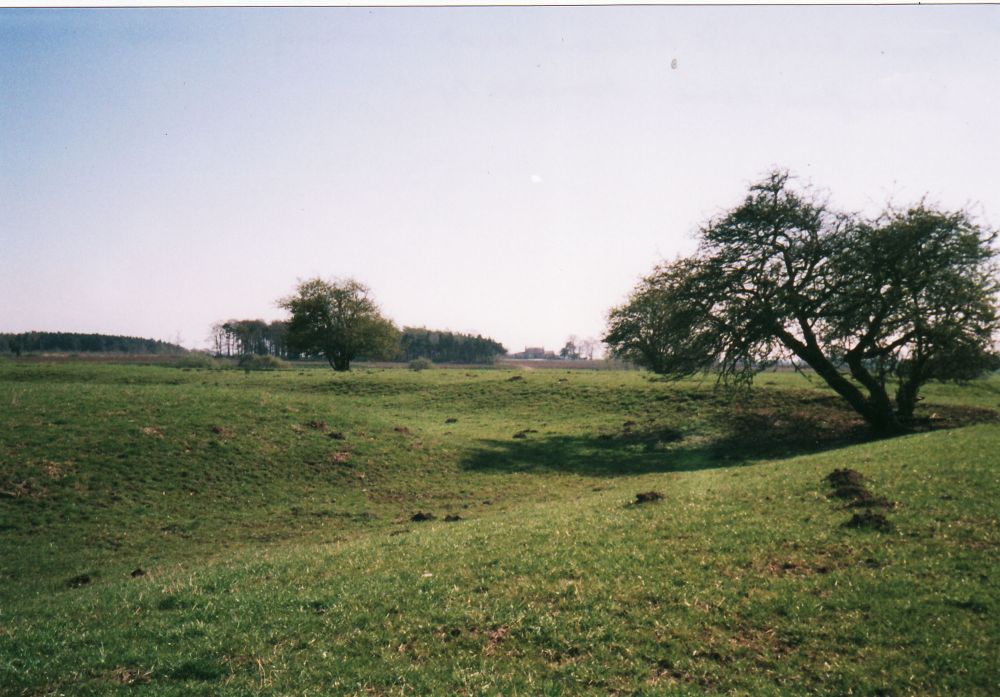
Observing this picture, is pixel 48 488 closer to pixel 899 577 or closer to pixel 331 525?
pixel 331 525

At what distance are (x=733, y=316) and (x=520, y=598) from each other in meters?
28.7

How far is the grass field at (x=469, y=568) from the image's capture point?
8414mm

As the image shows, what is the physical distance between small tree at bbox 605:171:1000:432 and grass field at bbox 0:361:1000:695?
23.5 feet

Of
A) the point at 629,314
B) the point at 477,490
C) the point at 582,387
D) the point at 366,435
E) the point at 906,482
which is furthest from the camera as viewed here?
the point at 629,314

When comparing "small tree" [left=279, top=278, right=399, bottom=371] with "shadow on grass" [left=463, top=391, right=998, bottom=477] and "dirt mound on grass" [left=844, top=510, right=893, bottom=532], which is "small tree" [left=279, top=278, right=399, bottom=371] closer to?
"shadow on grass" [left=463, top=391, right=998, bottom=477]

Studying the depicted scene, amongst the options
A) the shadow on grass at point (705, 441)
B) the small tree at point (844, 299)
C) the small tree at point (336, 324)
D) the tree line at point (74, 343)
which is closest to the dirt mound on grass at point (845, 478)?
the shadow on grass at point (705, 441)

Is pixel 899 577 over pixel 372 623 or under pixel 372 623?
over

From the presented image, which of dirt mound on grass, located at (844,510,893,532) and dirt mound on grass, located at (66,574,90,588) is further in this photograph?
dirt mound on grass, located at (66,574,90,588)

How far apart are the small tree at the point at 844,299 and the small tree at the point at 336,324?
2413 inches

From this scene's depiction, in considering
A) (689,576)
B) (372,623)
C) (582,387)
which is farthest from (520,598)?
(582,387)

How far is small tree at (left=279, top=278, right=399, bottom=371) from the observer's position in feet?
286

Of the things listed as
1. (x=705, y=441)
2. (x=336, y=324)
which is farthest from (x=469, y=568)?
(x=336, y=324)

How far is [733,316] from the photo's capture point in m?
34.3

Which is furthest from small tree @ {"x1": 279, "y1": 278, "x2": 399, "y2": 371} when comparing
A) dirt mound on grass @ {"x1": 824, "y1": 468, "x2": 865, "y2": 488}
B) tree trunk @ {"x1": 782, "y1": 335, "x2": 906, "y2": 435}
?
dirt mound on grass @ {"x1": 824, "y1": 468, "x2": 865, "y2": 488}
